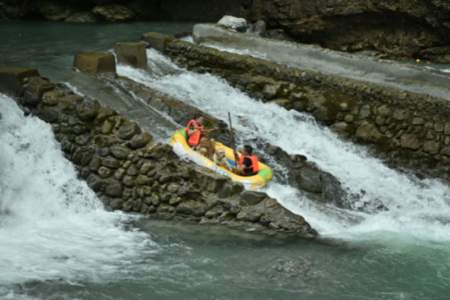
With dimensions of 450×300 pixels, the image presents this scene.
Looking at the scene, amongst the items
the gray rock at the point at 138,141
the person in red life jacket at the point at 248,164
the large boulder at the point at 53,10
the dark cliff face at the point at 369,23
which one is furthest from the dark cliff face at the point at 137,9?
the gray rock at the point at 138,141

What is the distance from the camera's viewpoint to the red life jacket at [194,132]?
11.6m

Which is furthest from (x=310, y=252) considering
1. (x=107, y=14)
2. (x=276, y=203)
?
(x=107, y=14)

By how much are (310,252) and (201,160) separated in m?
2.71

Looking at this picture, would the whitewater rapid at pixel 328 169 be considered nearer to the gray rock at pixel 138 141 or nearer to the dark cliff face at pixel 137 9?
the gray rock at pixel 138 141

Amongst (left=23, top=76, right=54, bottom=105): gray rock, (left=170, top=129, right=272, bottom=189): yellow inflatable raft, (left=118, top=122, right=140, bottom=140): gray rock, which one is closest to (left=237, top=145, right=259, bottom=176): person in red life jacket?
(left=170, top=129, right=272, bottom=189): yellow inflatable raft

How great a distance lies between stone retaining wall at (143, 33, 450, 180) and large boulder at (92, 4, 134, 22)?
10.4m

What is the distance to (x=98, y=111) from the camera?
465 inches

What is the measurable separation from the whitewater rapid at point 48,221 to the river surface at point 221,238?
0.06ft

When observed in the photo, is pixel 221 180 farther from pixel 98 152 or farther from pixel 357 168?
pixel 357 168

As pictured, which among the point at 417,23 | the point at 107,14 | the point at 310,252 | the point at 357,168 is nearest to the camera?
the point at 310,252

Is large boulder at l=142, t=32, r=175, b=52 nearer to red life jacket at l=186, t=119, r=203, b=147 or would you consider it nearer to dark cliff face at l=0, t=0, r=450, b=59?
red life jacket at l=186, t=119, r=203, b=147

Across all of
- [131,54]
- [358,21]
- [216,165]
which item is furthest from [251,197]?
[358,21]

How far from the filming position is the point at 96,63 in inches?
546

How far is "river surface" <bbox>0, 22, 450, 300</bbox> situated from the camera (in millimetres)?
8492
